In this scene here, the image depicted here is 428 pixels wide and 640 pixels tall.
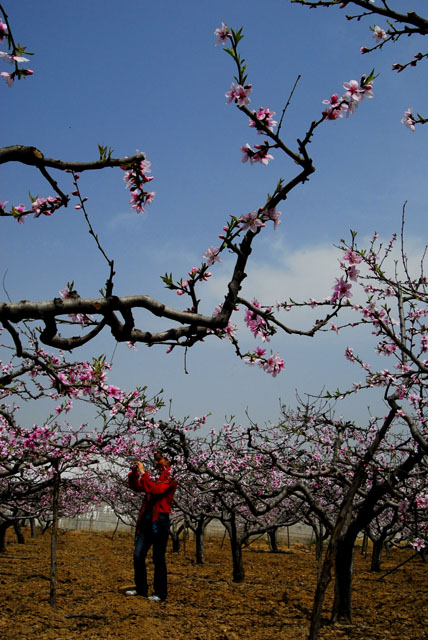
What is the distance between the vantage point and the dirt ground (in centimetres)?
561

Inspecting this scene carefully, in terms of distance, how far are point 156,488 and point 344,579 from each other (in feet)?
8.94

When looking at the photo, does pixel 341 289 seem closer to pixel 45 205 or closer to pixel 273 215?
pixel 273 215

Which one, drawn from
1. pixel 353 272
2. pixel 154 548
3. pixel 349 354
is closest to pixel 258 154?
pixel 353 272

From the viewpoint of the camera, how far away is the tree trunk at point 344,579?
18.9 feet

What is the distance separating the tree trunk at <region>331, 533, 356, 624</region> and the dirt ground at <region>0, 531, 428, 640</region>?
0.52ft

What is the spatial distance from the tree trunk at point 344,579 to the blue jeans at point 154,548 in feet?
8.12

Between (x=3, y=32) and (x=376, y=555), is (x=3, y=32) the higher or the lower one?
the higher one

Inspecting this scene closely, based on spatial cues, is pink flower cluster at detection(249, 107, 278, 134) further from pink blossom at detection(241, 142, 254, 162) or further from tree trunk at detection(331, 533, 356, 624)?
tree trunk at detection(331, 533, 356, 624)

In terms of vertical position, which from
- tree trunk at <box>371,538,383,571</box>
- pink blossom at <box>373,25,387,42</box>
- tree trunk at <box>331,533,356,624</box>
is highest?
pink blossom at <box>373,25,387,42</box>

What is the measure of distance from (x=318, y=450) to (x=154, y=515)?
562 cm

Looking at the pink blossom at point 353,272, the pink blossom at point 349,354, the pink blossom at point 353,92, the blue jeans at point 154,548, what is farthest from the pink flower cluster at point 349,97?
the blue jeans at point 154,548

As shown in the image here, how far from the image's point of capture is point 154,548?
23.5ft

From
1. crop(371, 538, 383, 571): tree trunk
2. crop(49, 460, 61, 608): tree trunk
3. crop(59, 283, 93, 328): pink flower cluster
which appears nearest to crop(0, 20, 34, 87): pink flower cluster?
crop(59, 283, 93, 328): pink flower cluster

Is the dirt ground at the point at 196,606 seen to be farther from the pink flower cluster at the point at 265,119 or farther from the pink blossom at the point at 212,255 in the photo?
the pink flower cluster at the point at 265,119
